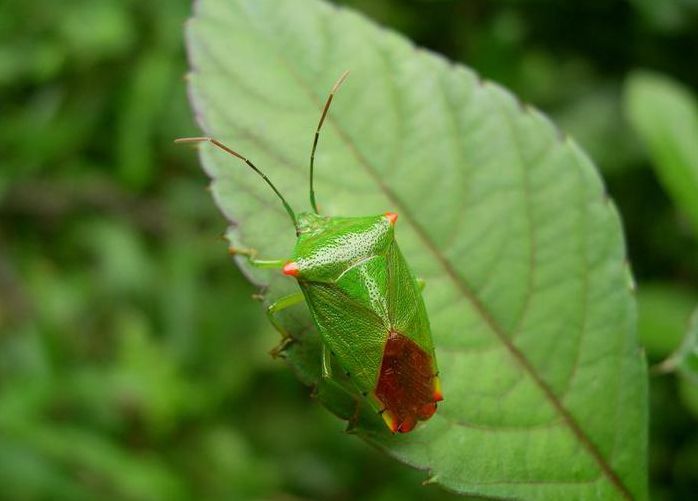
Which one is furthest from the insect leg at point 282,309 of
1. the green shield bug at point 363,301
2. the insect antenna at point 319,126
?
the insect antenna at point 319,126

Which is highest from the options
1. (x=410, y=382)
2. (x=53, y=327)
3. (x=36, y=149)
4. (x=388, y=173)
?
(x=388, y=173)

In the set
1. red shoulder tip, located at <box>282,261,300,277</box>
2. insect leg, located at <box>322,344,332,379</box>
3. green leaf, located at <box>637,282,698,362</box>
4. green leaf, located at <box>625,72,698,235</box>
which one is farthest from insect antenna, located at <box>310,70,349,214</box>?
green leaf, located at <box>637,282,698,362</box>

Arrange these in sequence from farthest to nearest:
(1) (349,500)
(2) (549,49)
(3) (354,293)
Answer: (2) (549,49), (1) (349,500), (3) (354,293)

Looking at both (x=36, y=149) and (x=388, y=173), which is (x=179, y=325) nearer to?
(x=36, y=149)

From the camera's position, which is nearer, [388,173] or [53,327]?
[388,173]

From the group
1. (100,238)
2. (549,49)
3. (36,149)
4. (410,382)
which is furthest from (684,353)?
(36,149)

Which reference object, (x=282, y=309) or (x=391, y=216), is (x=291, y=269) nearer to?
(x=282, y=309)

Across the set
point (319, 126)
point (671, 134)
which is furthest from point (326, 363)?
point (671, 134)
